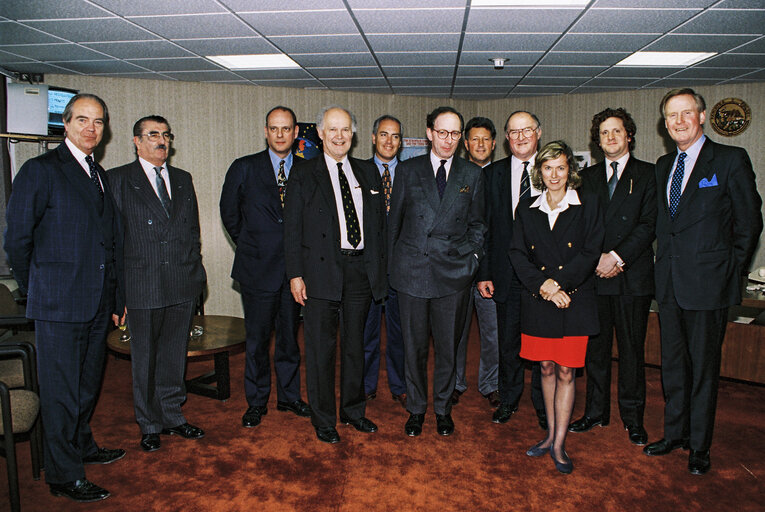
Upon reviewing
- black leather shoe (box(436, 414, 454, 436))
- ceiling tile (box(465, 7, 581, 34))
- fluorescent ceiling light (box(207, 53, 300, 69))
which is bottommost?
black leather shoe (box(436, 414, 454, 436))

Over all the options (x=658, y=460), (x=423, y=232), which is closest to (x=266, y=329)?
(x=423, y=232)

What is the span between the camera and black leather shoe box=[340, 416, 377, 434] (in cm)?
335

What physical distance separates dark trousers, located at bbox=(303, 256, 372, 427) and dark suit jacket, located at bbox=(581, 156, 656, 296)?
140 cm

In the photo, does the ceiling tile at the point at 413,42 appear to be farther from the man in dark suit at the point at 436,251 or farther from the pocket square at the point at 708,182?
the pocket square at the point at 708,182

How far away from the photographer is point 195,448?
3.18 m

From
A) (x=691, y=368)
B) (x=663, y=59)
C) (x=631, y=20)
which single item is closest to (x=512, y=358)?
(x=691, y=368)

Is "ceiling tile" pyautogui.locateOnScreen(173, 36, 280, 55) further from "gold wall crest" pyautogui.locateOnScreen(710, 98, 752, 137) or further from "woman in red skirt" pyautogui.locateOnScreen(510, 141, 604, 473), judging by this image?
"gold wall crest" pyautogui.locateOnScreen(710, 98, 752, 137)

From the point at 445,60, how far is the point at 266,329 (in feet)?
11.2

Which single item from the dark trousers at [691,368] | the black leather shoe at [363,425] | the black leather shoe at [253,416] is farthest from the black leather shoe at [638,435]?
the black leather shoe at [253,416]

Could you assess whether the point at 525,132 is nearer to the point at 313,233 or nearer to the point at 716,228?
the point at 716,228

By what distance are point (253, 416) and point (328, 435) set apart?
1.90 ft

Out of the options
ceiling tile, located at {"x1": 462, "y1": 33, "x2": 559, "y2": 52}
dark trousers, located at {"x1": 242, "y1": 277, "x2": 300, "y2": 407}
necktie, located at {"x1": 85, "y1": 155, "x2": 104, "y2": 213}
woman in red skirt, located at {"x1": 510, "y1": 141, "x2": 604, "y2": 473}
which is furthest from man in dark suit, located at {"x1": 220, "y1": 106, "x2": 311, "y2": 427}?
ceiling tile, located at {"x1": 462, "y1": 33, "x2": 559, "y2": 52}

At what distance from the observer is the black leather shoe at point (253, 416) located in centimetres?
347

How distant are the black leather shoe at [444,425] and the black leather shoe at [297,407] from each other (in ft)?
2.83
